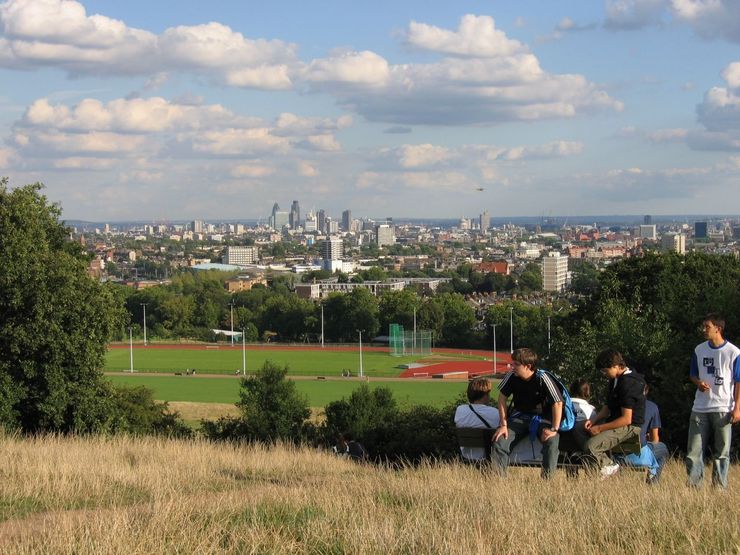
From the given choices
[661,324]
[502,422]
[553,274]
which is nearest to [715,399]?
[502,422]

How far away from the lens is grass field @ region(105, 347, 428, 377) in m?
57.3

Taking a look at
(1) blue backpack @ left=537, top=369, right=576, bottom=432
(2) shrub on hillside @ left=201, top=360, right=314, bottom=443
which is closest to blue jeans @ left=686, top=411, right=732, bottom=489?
(1) blue backpack @ left=537, top=369, right=576, bottom=432

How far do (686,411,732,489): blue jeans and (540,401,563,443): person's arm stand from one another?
109cm

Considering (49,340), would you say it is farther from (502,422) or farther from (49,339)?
(502,422)

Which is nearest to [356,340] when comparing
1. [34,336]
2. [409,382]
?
[409,382]

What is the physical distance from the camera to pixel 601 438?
7535mm

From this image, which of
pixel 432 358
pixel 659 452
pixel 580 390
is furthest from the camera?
pixel 432 358

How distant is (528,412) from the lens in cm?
778

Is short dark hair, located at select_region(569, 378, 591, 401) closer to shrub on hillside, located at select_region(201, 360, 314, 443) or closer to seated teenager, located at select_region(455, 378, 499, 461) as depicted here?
seated teenager, located at select_region(455, 378, 499, 461)

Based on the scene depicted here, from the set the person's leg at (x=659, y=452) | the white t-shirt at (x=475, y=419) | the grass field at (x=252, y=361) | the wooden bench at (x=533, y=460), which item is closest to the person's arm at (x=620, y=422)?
the wooden bench at (x=533, y=460)

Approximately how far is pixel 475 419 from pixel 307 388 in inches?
1542

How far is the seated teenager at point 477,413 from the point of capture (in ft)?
25.9

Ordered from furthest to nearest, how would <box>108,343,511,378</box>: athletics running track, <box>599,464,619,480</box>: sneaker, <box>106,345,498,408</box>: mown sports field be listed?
<box>108,343,511,378</box>: athletics running track
<box>106,345,498,408</box>: mown sports field
<box>599,464,619,480</box>: sneaker

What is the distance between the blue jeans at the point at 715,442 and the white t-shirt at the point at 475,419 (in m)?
1.51
